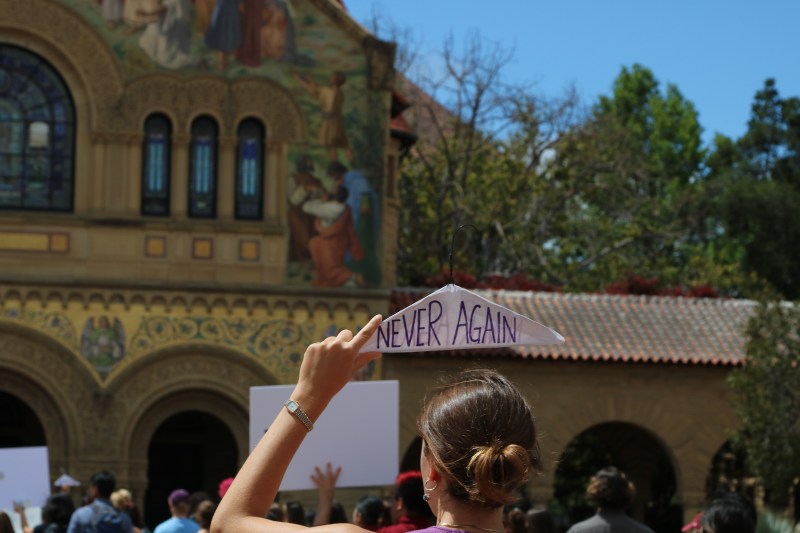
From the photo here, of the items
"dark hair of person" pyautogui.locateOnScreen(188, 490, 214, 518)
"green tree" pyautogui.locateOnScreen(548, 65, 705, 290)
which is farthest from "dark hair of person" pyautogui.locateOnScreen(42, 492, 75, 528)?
"green tree" pyautogui.locateOnScreen(548, 65, 705, 290)

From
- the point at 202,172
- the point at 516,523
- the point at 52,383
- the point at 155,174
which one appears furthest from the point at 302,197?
the point at 516,523

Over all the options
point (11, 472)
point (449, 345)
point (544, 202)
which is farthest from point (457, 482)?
point (544, 202)

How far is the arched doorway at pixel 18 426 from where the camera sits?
28.6 meters

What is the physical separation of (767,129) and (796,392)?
2425 centimetres

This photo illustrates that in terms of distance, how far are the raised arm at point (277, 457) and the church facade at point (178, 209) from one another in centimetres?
2190

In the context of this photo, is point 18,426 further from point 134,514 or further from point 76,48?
point 134,514

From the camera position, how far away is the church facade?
25.0m

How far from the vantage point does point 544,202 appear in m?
41.0

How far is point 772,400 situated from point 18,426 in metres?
13.3

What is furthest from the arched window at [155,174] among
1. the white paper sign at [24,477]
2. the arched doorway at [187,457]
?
the white paper sign at [24,477]

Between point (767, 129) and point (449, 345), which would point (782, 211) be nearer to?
point (767, 129)

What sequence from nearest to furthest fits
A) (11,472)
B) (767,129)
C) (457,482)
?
(457,482) < (11,472) < (767,129)

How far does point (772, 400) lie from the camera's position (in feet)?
83.7

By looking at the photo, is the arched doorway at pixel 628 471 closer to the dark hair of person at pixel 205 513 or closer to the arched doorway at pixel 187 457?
the arched doorway at pixel 187 457
